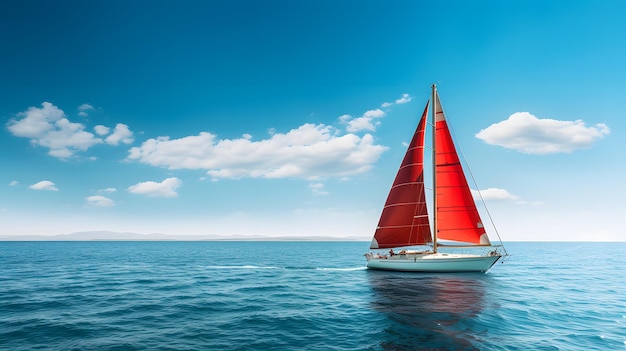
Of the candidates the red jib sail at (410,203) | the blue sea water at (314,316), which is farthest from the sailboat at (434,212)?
the blue sea water at (314,316)

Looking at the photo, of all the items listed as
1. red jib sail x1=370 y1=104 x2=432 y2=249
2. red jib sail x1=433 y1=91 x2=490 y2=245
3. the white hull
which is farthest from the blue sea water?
red jib sail x1=370 y1=104 x2=432 y2=249

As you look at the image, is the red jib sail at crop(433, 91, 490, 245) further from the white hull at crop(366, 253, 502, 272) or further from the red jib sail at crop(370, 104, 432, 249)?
the white hull at crop(366, 253, 502, 272)

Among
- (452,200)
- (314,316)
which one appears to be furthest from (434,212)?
(314,316)

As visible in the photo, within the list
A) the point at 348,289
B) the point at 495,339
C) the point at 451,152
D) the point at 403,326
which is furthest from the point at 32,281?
the point at 451,152

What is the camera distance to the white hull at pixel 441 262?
3422 centimetres

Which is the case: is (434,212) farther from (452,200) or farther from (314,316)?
(314,316)

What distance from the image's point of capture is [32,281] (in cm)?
3375

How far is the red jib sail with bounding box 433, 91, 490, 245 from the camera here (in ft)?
119

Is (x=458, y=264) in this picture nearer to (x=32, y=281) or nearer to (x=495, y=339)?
(x=495, y=339)

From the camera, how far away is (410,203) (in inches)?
1507

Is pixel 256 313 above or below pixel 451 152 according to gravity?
below

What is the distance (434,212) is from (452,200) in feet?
8.00

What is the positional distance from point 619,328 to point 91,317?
28921 mm

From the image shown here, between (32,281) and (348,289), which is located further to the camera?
(32,281)
